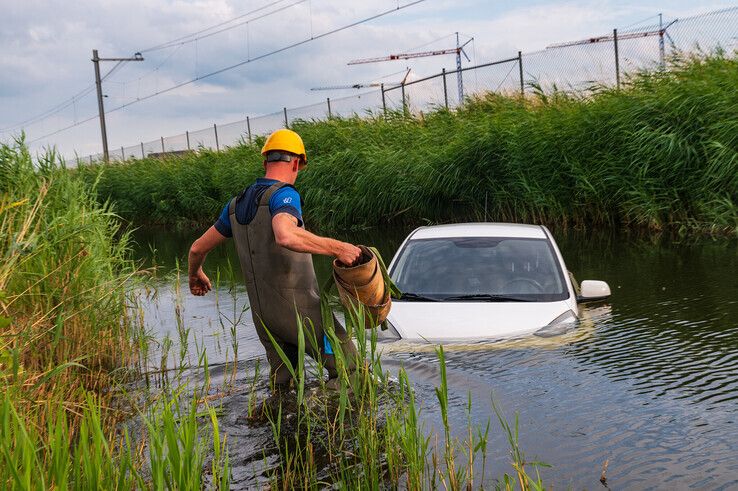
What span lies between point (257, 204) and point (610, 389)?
Answer: 275 cm

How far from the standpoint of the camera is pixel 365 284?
4.61 m

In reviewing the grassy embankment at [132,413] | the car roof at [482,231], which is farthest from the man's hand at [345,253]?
the car roof at [482,231]

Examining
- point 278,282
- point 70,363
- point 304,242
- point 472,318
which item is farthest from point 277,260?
point 472,318

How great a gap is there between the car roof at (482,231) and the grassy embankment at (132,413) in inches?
67.8

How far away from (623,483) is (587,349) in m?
2.71

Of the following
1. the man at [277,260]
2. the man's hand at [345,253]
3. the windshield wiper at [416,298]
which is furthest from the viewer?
the windshield wiper at [416,298]

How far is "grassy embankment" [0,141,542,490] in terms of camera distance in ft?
10.8

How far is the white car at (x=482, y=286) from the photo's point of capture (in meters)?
6.48

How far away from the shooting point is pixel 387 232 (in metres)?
20.1

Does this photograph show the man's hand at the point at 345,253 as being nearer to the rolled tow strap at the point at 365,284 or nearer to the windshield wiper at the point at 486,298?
the rolled tow strap at the point at 365,284

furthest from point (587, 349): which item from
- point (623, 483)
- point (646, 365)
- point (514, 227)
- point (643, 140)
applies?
point (643, 140)

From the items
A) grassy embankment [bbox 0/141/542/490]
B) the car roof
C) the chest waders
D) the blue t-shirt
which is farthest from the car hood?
the blue t-shirt

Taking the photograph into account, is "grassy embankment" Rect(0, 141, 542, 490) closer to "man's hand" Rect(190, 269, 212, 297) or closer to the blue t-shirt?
"man's hand" Rect(190, 269, 212, 297)

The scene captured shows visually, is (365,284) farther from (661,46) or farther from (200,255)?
(661,46)
